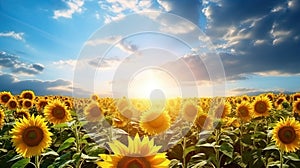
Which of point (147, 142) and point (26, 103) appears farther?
point (26, 103)

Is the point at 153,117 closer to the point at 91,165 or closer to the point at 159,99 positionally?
the point at 91,165

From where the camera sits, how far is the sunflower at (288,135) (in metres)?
5.21

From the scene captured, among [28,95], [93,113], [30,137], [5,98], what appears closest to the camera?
[30,137]

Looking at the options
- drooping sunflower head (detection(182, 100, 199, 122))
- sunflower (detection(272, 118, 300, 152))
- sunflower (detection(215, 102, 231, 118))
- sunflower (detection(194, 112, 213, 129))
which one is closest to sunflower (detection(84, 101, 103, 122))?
drooping sunflower head (detection(182, 100, 199, 122))

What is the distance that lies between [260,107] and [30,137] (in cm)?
583

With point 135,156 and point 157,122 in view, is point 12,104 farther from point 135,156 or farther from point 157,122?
point 135,156

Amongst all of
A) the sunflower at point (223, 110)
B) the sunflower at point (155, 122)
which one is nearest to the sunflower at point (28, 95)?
the sunflower at point (223, 110)

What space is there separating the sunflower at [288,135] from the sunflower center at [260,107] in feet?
11.1

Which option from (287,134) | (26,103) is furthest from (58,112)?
(26,103)

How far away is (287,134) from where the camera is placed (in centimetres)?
530

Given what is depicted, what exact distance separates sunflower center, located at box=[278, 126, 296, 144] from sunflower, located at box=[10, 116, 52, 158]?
3478mm

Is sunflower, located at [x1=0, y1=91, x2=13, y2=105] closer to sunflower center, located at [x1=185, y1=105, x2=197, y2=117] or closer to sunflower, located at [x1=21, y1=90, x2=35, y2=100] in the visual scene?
sunflower, located at [x1=21, y1=90, x2=35, y2=100]

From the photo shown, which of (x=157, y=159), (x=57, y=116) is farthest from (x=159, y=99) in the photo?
(x=157, y=159)

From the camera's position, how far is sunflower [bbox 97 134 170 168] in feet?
8.30
